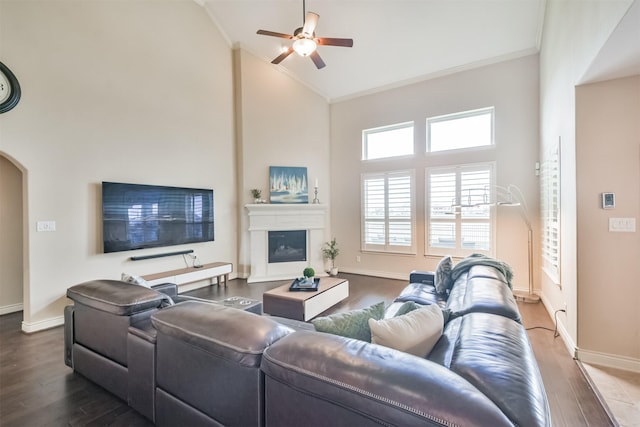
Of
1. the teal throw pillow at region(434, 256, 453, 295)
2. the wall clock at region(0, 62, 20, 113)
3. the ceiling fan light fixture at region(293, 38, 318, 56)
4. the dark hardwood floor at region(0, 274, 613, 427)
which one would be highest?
the ceiling fan light fixture at region(293, 38, 318, 56)

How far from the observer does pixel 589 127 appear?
96.9 inches

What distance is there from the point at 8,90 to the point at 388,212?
5.71 m

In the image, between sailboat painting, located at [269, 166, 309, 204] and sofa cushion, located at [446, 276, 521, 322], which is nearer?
sofa cushion, located at [446, 276, 521, 322]

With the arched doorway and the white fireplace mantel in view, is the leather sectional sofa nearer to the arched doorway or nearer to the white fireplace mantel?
the arched doorway

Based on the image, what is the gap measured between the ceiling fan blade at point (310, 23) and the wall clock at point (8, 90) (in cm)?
322

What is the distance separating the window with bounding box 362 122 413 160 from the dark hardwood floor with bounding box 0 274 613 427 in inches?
147

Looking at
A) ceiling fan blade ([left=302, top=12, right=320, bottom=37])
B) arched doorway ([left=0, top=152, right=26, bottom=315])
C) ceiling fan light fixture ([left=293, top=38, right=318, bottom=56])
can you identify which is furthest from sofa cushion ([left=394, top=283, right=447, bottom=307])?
arched doorway ([left=0, top=152, right=26, bottom=315])

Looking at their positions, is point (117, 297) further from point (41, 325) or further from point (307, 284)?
point (41, 325)

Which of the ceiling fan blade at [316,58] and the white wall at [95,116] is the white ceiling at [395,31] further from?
the ceiling fan blade at [316,58]

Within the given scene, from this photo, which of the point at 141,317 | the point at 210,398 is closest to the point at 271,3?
the point at 141,317

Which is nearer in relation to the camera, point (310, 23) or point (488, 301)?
point (488, 301)

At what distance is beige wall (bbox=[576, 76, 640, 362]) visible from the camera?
92.0 inches

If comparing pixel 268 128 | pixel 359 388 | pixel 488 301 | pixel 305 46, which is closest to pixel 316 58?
pixel 305 46

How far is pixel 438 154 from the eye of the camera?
17.3 feet
